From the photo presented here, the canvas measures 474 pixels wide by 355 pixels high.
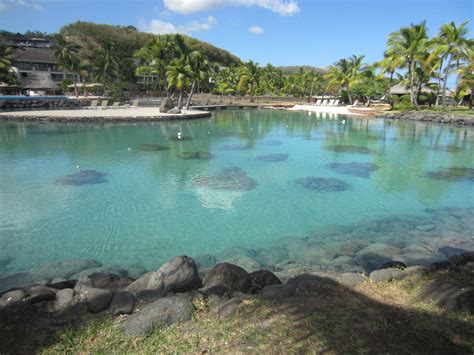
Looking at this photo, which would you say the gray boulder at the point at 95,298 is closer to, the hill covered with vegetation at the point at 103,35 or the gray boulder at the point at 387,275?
the gray boulder at the point at 387,275

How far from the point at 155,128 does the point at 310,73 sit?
154 ft

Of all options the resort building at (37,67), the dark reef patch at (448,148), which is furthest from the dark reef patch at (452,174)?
the resort building at (37,67)

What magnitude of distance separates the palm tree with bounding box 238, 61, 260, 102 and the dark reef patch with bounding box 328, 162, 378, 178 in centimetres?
4314

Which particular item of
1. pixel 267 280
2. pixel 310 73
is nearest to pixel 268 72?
pixel 310 73

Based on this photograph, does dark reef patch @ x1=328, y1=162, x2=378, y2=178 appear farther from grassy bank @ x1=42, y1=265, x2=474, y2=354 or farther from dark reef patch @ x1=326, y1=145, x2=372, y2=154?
grassy bank @ x1=42, y1=265, x2=474, y2=354

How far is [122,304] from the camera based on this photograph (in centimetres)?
398

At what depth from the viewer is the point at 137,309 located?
396 centimetres

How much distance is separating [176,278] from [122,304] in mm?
865

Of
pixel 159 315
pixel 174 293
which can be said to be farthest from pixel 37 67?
pixel 159 315

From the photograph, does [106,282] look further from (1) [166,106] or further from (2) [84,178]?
(1) [166,106]

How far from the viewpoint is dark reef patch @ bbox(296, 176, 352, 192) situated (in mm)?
11672

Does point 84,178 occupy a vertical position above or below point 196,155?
below

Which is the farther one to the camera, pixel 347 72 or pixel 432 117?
pixel 347 72

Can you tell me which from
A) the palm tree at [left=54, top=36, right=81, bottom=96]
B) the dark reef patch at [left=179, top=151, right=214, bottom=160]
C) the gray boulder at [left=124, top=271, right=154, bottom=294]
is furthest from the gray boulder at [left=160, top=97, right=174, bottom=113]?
the gray boulder at [left=124, top=271, right=154, bottom=294]
